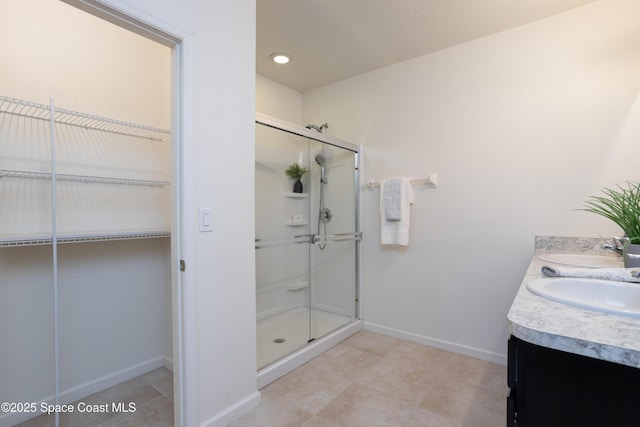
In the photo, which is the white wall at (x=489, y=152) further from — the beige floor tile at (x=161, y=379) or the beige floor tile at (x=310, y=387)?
the beige floor tile at (x=161, y=379)

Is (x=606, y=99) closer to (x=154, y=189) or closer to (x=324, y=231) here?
(x=324, y=231)

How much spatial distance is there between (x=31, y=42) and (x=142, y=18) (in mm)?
888

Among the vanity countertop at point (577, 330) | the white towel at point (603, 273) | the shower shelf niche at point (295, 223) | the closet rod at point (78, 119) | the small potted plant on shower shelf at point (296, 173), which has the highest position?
the closet rod at point (78, 119)

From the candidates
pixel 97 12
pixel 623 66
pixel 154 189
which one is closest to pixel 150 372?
pixel 154 189

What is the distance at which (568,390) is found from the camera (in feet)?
2.17

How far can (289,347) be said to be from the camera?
2289mm

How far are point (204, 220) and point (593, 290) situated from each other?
156 cm

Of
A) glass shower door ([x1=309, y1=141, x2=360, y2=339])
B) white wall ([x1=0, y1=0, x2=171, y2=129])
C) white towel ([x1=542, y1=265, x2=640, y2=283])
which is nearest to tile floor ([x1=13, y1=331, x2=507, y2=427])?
glass shower door ([x1=309, y1=141, x2=360, y2=339])

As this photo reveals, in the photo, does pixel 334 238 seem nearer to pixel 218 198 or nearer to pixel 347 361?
pixel 347 361

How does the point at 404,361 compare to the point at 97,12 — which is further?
the point at 404,361

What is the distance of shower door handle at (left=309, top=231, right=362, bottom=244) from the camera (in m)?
2.62

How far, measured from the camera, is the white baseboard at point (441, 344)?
2264 mm

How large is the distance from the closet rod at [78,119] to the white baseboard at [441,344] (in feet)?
7.90

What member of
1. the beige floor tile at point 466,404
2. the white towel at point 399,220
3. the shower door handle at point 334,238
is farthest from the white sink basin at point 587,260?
the shower door handle at point 334,238
